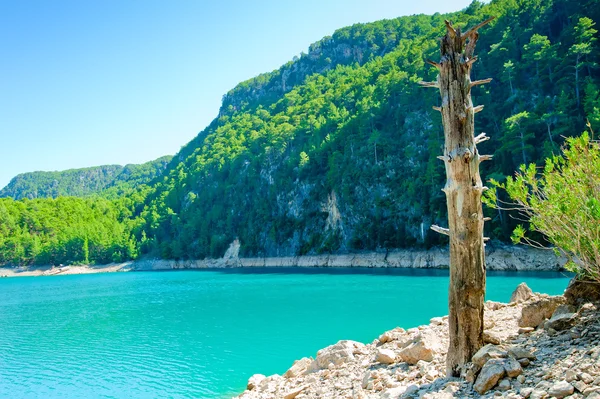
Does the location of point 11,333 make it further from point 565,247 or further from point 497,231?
point 497,231

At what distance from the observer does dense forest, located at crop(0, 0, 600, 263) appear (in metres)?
47.9

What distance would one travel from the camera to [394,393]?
6621 mm

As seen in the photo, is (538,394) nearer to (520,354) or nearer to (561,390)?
(561,390)

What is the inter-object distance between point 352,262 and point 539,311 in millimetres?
55909

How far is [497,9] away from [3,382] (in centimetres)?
8006

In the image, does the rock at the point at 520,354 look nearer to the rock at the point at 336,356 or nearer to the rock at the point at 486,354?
the rock at the point at 486,354

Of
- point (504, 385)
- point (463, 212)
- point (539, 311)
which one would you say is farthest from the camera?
point (539, 311)

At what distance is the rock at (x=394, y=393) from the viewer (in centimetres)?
645

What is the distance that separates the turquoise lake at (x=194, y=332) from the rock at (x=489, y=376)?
1008 centimetres

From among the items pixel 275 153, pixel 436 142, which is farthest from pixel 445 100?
pixel 275 153

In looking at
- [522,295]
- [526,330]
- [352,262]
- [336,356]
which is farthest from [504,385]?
[352,262]

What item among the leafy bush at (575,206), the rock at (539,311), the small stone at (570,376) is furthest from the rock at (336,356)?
the small stone at (570,376)

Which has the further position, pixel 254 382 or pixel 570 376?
pixel 254 382

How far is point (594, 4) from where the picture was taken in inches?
1964
